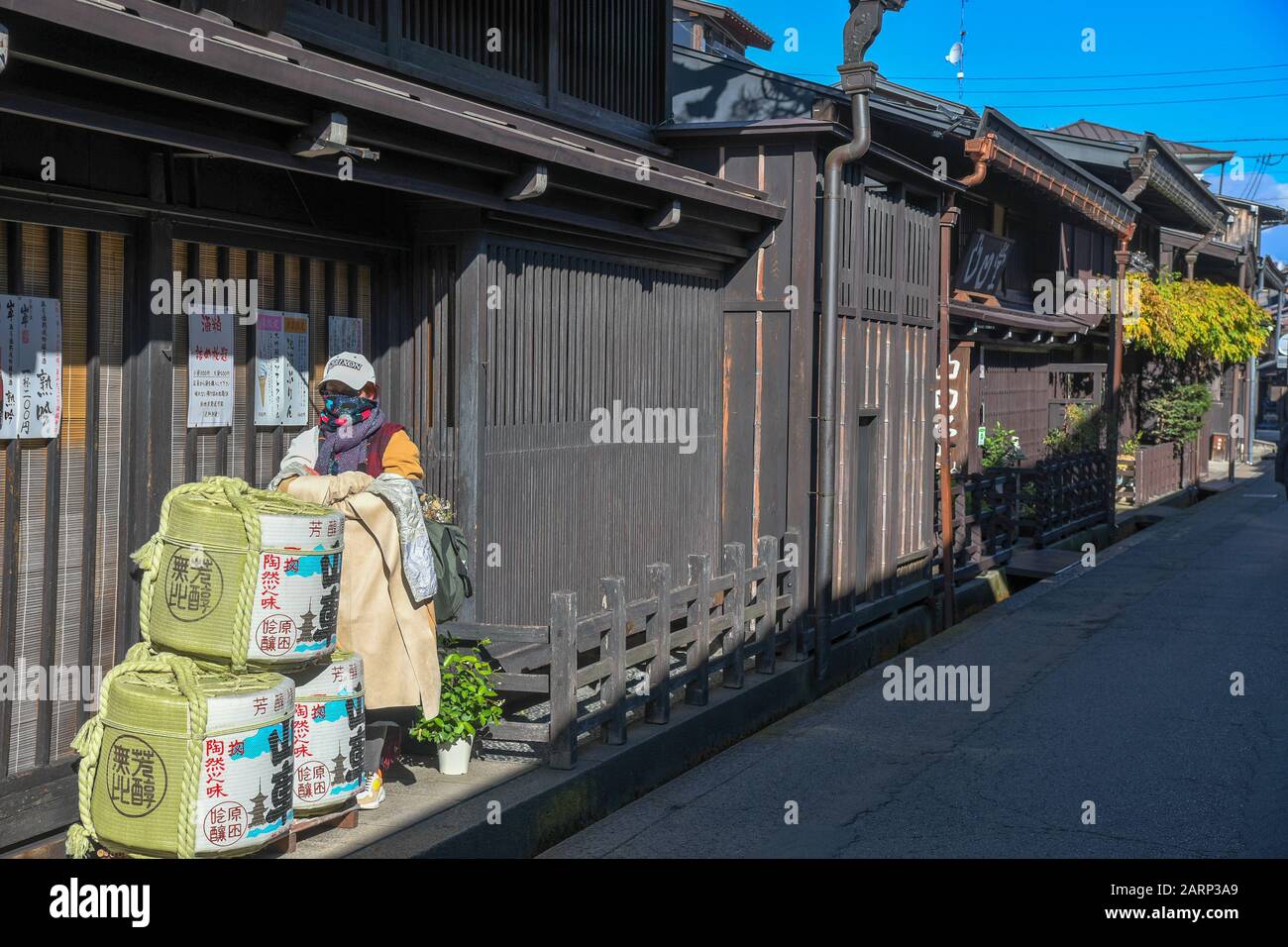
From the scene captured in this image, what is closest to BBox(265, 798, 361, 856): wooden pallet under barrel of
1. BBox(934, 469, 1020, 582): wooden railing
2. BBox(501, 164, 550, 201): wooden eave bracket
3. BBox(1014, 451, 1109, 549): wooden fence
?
BBox(501, 164, 550, 201): wooden eave bracket

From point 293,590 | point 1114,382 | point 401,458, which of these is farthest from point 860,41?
point 1114,382

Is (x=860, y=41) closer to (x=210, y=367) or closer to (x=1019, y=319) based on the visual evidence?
(x=210, y=367)

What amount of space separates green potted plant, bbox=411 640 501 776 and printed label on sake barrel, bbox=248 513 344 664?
4.18 feet

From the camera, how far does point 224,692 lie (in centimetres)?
522

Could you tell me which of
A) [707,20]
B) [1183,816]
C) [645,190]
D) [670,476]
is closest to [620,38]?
[645,190]

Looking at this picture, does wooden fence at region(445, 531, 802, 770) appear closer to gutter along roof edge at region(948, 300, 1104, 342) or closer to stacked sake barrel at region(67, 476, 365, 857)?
stacked sake barrel at region(67, 476, 365, 857)

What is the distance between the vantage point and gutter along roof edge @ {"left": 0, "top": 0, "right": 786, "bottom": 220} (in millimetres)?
4809

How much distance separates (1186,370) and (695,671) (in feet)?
83.4

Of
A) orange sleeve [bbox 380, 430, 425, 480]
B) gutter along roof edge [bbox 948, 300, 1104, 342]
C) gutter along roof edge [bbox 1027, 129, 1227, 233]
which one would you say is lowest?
orange sleeve [bbox 380, 430, 425, 480]

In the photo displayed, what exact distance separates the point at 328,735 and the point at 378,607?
72cm

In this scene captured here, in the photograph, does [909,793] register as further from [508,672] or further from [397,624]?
[397,624]

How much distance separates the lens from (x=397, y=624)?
21.1ft

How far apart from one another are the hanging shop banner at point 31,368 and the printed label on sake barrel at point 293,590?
1098 millimetres

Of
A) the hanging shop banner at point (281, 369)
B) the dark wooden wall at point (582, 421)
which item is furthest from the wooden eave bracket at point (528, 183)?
the hanging shop banner at point (281, 369)
